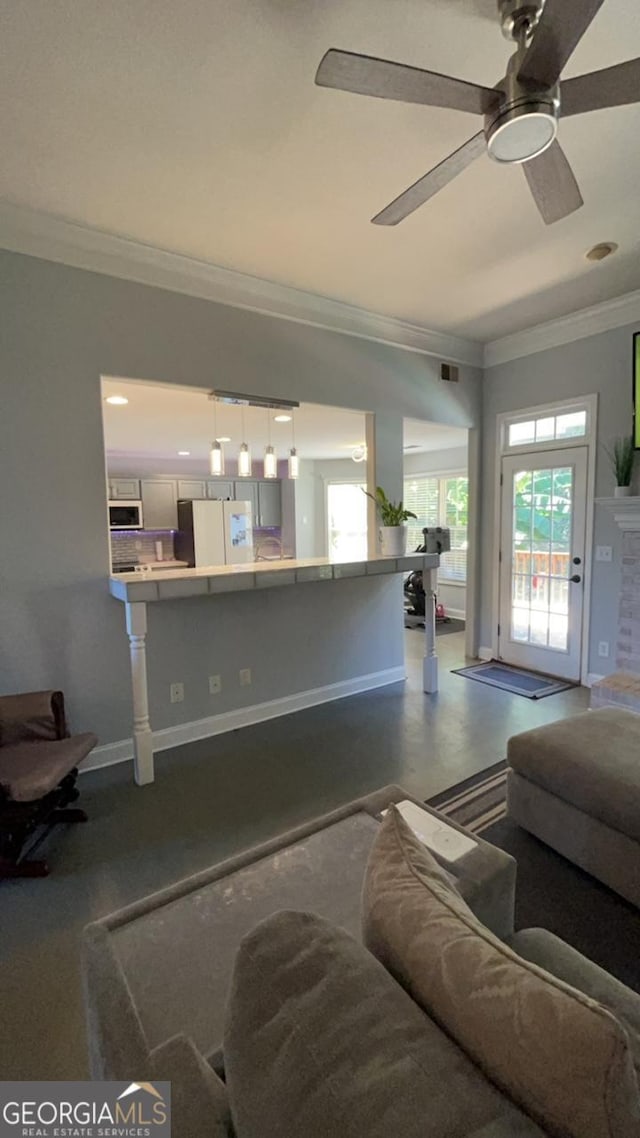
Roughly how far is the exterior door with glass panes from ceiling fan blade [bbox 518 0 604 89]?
2954mm

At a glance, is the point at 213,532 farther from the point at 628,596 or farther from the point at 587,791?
the point at 587,791

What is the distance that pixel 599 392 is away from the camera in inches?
148

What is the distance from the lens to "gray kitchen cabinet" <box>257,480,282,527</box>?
311 inches

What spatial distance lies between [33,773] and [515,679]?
3542 mm

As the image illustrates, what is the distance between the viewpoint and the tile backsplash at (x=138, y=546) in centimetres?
691

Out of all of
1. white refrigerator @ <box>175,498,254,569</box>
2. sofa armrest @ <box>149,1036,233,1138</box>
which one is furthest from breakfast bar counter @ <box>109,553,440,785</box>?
white refrigerator @ <box>175,498,254,569</box>

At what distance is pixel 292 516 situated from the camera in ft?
26.5

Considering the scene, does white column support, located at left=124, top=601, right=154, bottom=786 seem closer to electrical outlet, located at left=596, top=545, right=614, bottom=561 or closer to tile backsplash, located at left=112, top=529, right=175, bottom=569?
electrical outlet, located at left=596, top=545, right=614, bottom=561

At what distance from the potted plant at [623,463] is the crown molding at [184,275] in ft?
5.54

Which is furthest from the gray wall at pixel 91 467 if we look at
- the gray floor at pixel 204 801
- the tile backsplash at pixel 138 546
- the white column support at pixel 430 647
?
the tile backsplash at pixel 138 546

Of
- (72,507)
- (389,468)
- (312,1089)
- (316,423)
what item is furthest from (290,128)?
(316,423)

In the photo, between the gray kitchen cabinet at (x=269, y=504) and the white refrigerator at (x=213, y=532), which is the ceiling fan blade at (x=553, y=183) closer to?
the white refrigerator at (x=213, y=532)

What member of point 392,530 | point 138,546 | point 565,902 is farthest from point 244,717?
point 138,546

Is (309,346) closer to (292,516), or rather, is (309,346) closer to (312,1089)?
(312,1089)
